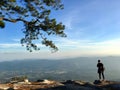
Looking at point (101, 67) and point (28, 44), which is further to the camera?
point (101, 67)

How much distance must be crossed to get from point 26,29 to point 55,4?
5548 mm

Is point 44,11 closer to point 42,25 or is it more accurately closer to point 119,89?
point 42,25

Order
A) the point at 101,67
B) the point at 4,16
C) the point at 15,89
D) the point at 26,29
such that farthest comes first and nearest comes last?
the point at 101,67
the point at 26,29
the point at 4,16
the point at 15,89

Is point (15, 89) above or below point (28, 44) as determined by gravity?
below

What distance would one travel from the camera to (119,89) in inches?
1238

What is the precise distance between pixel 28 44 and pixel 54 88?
10.1 metres

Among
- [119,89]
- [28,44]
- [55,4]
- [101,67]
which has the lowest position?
[119,89]

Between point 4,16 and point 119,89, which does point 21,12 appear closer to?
point 4,16

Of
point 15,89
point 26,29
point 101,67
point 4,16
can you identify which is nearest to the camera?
point 15,89

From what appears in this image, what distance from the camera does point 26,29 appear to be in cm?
3797

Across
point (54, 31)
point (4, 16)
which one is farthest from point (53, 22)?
point (4, 16)

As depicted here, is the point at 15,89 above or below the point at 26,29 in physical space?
below

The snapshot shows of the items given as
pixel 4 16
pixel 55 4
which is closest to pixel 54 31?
pixel 55 4

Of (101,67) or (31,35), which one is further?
(101,67)
